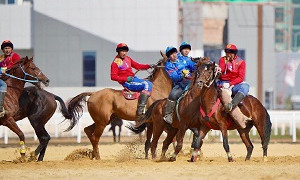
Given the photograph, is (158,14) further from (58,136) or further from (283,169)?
(283,169)

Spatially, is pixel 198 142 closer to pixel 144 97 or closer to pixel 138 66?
pixel 144 97

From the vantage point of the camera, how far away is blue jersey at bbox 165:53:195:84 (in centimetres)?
1930

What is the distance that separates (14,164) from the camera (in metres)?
18.6

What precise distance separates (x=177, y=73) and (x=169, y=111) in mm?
1104

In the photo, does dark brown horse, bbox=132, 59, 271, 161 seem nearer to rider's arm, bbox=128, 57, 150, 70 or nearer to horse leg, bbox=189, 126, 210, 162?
horse leg, bbox=189, 126, 210, 162

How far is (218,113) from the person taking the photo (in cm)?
1823

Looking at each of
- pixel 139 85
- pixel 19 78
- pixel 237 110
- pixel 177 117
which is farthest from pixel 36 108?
pixel 237 110

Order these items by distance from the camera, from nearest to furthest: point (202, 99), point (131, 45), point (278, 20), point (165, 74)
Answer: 1. point (202, 99)
2. point (165, 74)
3. point (131, 45)
4. point (278, 20)

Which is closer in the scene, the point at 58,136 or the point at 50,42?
the point at 58,136

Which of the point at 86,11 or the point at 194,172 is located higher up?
the point at 86,11

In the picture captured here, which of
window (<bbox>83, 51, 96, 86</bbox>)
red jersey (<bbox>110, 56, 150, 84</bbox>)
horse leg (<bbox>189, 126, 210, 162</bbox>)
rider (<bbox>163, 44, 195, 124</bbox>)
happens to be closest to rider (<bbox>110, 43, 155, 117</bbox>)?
red jersey (<bbox>110, 56, 150, 84</bbox>)

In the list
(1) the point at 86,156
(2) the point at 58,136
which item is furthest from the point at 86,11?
(1) the point at 86,156

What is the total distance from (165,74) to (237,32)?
46958 mm

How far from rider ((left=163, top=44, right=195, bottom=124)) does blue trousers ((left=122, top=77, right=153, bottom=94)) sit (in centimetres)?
109
